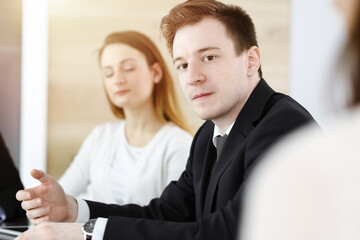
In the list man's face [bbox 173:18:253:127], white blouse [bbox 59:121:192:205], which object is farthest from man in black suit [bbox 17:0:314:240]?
white blouse [bbox 59:121:192:205]

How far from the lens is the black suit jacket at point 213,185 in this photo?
3.80 ft

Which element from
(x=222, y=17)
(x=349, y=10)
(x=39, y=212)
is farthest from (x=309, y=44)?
(x=349, y=10)

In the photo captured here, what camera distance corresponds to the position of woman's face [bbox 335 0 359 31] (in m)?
0.40

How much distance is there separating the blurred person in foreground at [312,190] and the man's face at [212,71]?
43.7 inches

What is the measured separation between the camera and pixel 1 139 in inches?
103

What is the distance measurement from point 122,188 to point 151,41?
75 cm

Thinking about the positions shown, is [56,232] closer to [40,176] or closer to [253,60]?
[40,176]

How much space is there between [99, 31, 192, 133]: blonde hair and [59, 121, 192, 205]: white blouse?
0.20 ft

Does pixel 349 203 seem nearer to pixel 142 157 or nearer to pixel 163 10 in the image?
pixel 142 157

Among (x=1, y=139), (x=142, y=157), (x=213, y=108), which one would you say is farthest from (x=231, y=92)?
(x=1, y=139)

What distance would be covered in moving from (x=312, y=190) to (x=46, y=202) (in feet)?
4.07

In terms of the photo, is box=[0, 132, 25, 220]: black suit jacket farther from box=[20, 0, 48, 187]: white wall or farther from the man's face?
the man's face

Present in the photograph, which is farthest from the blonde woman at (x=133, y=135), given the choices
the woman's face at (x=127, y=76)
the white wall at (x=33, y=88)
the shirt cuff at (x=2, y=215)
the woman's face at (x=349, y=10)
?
the woman's face at (x=349, y=10)

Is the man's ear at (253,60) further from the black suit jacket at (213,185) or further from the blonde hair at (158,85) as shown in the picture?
the blonde hair at (158,85)
